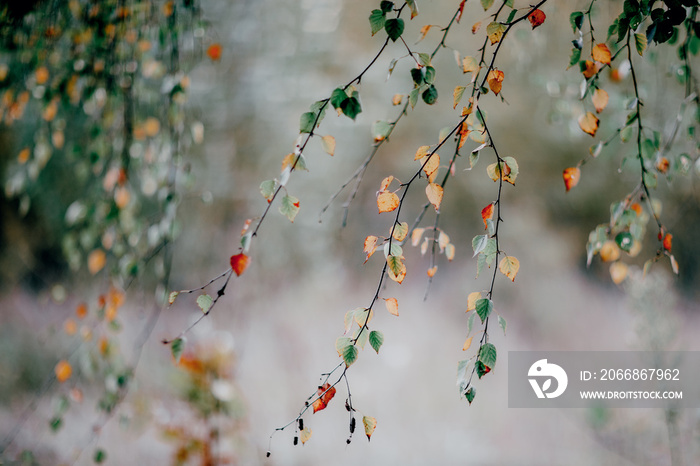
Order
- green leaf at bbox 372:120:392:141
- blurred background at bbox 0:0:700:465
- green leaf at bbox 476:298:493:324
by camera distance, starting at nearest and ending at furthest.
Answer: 1. green leaf at bbox 476:298:493:324
2. green leaf at bbox 372:120:392:141
3. blurred background at bbox 0:0:700:465

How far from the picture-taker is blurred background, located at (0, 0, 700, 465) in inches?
88.3

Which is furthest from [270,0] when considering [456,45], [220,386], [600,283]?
[600,283]

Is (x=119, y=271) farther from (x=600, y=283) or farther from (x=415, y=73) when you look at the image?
(x=600, y=283)

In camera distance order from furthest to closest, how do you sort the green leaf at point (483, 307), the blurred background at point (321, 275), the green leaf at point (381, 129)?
the blurred background at point (321, 275) < the green leaf at point (381, 129) < the green leaf at point (483, 307)

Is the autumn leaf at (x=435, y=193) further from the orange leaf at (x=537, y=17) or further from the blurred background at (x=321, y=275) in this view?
the blurred background at (x=321, y=275)

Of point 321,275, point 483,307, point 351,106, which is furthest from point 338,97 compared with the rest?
point 321,275

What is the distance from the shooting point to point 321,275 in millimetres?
4277

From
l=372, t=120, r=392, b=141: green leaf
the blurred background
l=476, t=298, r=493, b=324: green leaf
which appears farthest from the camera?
the blurred background

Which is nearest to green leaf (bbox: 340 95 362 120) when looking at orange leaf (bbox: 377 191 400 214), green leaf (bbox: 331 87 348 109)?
green leaf (bbox: 331 87 348 109)

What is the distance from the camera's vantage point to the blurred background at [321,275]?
2.24 metres

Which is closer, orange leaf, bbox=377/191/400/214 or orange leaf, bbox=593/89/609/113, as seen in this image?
orange leaf, bbox=377/191/400/214

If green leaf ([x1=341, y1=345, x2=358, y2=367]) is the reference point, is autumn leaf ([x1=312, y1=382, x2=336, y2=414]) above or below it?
below

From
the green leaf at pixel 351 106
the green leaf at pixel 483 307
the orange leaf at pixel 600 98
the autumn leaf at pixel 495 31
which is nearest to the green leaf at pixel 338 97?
the green leaf at pixel 351 106

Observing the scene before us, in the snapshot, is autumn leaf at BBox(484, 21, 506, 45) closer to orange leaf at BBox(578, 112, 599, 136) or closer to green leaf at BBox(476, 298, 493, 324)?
orange leaf at BBox(578, 112, 599, 136)
